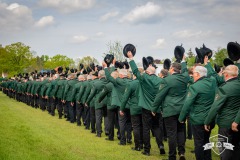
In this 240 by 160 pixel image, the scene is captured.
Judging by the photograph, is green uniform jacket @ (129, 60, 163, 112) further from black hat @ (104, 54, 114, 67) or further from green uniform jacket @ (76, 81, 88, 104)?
green uniform jacket @ (76, 81, 88, 104)

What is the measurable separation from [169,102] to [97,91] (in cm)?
589

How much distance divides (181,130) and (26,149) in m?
4.39

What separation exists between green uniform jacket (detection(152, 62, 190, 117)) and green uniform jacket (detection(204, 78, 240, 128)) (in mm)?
2217

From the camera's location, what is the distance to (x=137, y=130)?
35.8ft

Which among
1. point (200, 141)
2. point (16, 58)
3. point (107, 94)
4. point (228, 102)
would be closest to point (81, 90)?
point (107, 94)

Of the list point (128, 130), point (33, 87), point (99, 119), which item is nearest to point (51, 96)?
point (33, 87)

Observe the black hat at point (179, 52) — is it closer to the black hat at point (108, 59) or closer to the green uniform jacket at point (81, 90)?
the black hat at point (108, 59)

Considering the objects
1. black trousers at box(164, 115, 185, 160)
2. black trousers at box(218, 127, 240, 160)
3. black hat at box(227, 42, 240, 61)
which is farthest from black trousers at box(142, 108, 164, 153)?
black trousers at box(218, 127, 240, 160)

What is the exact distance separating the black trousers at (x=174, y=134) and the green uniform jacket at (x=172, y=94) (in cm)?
18

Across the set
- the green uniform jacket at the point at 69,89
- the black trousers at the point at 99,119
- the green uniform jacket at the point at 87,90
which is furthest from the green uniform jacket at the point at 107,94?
the green uniform jacket at the point at 69,89

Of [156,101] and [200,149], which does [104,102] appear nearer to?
[156,101]

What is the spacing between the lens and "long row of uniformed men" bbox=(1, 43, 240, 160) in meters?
6.80

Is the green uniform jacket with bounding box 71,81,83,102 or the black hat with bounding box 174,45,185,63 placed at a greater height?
the black hat with bounding box 174,45,185,63

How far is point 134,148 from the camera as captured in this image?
436 inches
